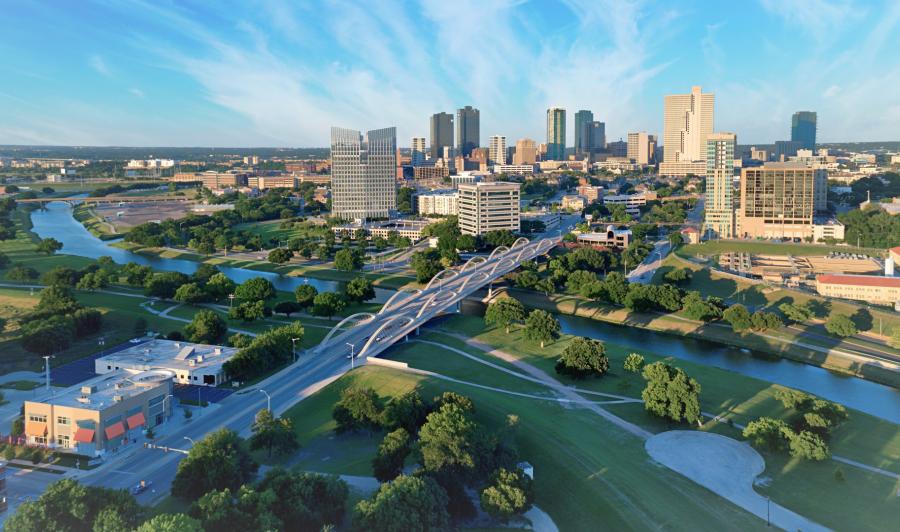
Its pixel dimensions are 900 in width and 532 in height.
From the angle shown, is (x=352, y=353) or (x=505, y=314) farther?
(x=505, y=314)

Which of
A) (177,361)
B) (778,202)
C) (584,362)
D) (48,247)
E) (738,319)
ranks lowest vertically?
(584,362)

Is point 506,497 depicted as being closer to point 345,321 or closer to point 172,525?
point 172,525

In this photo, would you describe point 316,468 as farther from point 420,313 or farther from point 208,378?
point 420,313

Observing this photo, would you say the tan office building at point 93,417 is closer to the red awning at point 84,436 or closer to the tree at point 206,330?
the red awning at point 84,436

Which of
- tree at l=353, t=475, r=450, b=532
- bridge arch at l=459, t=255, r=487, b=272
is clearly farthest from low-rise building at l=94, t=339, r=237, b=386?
bridge arch at l=459, t=255, r=487, b=272

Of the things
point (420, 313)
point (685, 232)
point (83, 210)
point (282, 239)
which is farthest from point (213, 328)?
point (83, 210)

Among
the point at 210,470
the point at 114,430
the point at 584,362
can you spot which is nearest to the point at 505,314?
the point at 584,362
